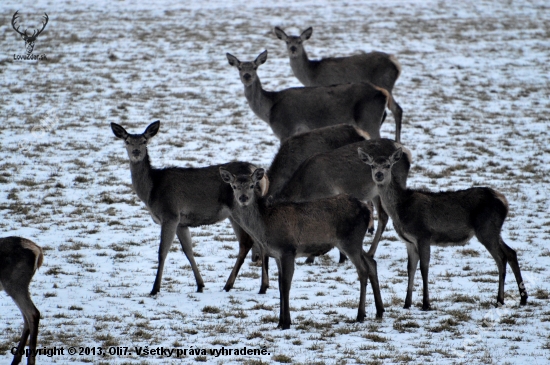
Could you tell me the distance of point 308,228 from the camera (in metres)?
8.33

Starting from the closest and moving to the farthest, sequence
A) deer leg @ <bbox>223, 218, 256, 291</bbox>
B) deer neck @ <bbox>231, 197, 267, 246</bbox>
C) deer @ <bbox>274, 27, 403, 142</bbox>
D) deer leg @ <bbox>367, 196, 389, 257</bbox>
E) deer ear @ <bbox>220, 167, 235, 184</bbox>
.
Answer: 1. deer neck @ <bbox>231, 197, 267, 246</bbox>
2. deer ear @ <bbox>220, 167, 235, 184</bbox>
3. deer leg @ <bbox>223, 218, 256, 291</bbox>
4. deer leg @ <bbox>367, 196, 389, 257</bbox>
5. deer @ <bbox>274, 27, 403, 142</bbox>

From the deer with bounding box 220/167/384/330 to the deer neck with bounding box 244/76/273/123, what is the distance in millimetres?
5910

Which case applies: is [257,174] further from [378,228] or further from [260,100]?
[260,100]

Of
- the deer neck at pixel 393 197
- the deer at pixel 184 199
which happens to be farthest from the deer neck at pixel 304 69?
the deer neck at pixel 393 197

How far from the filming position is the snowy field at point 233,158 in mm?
7812

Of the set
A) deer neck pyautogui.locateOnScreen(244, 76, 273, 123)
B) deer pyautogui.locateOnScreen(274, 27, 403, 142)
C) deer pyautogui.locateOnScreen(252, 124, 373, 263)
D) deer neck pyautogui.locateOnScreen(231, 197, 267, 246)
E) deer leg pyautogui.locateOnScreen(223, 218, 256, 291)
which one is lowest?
deer leg pyautogui.locateOnScreen(223, 218, 256, 291)

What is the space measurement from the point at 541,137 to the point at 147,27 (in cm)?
1827

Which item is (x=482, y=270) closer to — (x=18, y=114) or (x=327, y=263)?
(x=327, y=263)

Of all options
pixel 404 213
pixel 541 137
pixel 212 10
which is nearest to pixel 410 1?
pixel 212 10

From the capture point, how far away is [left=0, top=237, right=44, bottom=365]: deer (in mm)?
7070

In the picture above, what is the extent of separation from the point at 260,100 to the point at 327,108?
143 cm

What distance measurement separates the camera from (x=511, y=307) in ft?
28.0

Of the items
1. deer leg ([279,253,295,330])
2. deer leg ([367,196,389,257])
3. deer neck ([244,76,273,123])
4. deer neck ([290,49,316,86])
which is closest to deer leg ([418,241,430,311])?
deer leg ([279,253,295,330])

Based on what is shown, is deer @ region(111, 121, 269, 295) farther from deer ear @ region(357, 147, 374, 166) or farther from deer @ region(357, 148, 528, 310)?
deer @ region(357, 148, 528, 310)
